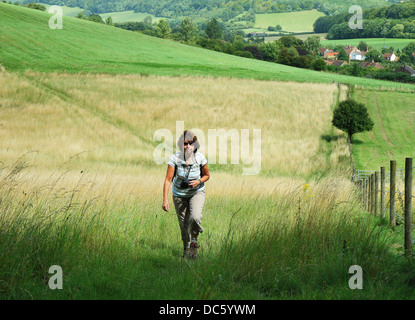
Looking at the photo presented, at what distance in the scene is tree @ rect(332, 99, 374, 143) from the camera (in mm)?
43875

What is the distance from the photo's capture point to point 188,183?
7.55 metres

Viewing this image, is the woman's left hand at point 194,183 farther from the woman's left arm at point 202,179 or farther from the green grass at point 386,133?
the green grass at point 386,133

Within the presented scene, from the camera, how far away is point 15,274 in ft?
17.6

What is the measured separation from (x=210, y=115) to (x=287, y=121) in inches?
277

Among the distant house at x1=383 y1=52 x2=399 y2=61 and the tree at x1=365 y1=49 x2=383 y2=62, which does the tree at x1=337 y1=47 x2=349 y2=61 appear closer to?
the tree at x1=365 y1=49 x2=383 y2=62

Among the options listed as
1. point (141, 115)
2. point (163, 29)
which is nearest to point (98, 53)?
point (141, 115)

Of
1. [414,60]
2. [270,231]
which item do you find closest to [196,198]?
[270,231]

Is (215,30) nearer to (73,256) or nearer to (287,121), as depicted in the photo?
(287,121)

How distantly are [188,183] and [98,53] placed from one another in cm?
6998

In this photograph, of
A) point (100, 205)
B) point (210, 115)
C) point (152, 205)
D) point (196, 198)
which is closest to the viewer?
point (196, 198)

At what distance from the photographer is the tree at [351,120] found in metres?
43.9

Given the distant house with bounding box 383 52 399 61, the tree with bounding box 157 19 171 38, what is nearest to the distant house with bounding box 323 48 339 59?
the distant house with bounding box 383 52 399 61
